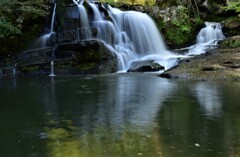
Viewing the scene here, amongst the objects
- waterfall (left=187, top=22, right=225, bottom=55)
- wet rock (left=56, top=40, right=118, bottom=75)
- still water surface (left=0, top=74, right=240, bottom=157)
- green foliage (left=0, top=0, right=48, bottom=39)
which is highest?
green foliage (left=0, top=0, right=48, bottom=39)

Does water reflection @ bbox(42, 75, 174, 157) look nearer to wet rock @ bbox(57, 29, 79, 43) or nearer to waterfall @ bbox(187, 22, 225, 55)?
wet rock @ bbox(57, 29, 79, 43)

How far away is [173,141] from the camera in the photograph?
5578mm

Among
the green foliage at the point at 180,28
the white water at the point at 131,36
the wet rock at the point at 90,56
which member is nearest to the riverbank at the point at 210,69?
the white water at the point at 131,36

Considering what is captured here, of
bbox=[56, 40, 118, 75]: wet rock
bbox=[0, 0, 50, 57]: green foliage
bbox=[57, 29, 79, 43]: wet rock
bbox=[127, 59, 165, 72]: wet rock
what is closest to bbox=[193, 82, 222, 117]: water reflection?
bbox=[127, 59, 165, 72]: wet rock

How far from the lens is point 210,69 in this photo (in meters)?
13.6

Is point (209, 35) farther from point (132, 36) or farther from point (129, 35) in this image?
point (129, 35)

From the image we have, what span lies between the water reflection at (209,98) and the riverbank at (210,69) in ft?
3.74

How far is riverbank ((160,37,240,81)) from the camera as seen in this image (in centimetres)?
1291

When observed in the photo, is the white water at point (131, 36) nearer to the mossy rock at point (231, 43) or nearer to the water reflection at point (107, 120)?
the mossy rock at point (231, 43)

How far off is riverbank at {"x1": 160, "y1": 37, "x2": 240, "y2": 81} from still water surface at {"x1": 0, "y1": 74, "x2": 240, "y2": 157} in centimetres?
125

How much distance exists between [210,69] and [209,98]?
449cm

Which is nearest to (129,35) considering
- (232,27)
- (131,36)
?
(131,36)

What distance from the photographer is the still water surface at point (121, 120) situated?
5.24 meters

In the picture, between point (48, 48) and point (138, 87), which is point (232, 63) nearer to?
point (138, 87)
